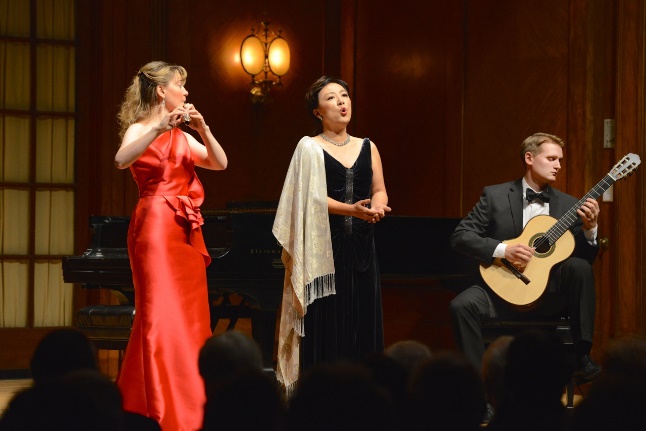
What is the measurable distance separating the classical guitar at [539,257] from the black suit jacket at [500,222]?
0.10m

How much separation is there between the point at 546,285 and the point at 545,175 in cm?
61

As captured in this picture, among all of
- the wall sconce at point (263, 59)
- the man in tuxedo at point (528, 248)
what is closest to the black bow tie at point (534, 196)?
the man in tuxedo at point (528, 248)

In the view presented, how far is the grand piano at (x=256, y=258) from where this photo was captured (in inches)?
169

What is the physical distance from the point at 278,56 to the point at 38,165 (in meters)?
1.87

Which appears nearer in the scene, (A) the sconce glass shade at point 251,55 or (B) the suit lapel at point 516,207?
(B) the suit lapel at point 516,207

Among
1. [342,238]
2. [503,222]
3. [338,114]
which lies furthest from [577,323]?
[338,114]

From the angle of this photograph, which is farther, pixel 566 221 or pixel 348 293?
pixel 566 221

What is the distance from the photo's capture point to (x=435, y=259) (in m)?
4.64

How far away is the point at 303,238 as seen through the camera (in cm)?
356

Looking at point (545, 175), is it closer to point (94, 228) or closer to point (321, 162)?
point (321, 162)

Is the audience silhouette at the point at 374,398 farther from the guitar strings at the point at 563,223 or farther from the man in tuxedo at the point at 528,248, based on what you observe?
the guitar strings at the point at 563,223

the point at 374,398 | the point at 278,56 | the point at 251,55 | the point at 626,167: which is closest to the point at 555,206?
the point at 626,167

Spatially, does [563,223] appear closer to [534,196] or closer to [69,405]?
[534,196]

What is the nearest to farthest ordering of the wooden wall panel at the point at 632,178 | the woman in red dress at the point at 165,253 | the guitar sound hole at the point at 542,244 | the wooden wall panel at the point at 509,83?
the woman in red dress at the point at 165,253, the guitar sound hole at the point at 542,244, the wooden wall panel at the point at 632,178, the wooden wall panel at the point at 509,83
